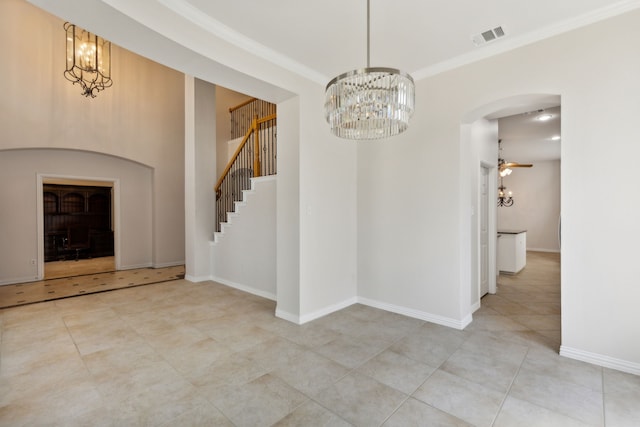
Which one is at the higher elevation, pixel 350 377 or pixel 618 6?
pixel 618 6

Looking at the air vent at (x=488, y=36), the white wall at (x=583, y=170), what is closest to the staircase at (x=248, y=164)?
the white wall at (x=583, y=170)

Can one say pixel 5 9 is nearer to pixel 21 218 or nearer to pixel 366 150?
pixel 21 218

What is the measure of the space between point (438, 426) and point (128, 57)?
872 cm

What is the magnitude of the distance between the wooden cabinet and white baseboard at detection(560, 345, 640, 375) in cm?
1195

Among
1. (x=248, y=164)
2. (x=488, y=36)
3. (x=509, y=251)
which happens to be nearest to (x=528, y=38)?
(x=488, y=36)

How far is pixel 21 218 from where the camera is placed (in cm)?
591

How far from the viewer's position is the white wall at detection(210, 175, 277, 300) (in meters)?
4.83

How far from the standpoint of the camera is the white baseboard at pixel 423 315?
138 inches

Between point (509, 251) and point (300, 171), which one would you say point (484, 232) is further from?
point (300, 171)

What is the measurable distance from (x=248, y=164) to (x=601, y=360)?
17.8 feet

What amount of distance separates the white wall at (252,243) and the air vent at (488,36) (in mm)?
3127

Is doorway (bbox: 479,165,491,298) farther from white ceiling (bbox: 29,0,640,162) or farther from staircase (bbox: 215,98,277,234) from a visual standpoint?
staircase (bbox: 215,98,277,234)

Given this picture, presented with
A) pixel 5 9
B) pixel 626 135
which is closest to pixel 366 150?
pixel 626 135

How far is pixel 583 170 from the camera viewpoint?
8.92 ft
